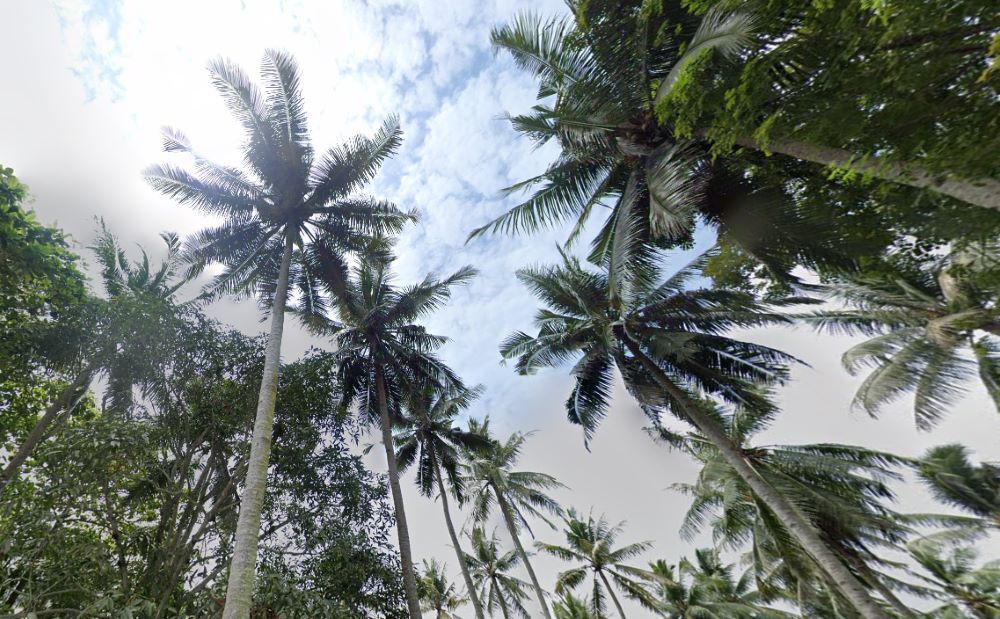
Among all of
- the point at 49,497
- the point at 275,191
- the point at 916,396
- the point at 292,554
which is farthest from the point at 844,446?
the point at 49,497

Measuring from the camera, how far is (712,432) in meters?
9.52

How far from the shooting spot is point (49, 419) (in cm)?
848

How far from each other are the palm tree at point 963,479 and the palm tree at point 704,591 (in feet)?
32.4

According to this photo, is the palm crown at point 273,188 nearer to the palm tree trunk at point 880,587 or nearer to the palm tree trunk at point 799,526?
the palm tree trunk at point 799,526

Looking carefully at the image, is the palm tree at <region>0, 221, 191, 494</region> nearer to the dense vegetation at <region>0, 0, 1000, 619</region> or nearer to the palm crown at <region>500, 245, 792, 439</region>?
the dense vegetation at <region>0, 0, 1000, 619</region>

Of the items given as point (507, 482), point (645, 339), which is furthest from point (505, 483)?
point (645, 339)

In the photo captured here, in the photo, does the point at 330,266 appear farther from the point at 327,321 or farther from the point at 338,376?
the point at 338,376

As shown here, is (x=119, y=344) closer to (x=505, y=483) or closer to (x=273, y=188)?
(x=273, y=188)

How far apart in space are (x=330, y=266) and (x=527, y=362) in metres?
6.90

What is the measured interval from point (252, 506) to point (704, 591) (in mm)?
27047

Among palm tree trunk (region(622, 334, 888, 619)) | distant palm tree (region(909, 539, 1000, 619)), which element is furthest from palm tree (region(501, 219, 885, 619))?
distant palm tree (region(909, 539, 1000, 619))

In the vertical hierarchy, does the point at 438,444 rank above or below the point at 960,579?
above

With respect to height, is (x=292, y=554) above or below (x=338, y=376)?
below

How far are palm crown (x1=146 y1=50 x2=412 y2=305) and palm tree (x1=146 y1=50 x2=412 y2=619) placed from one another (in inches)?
0.9
